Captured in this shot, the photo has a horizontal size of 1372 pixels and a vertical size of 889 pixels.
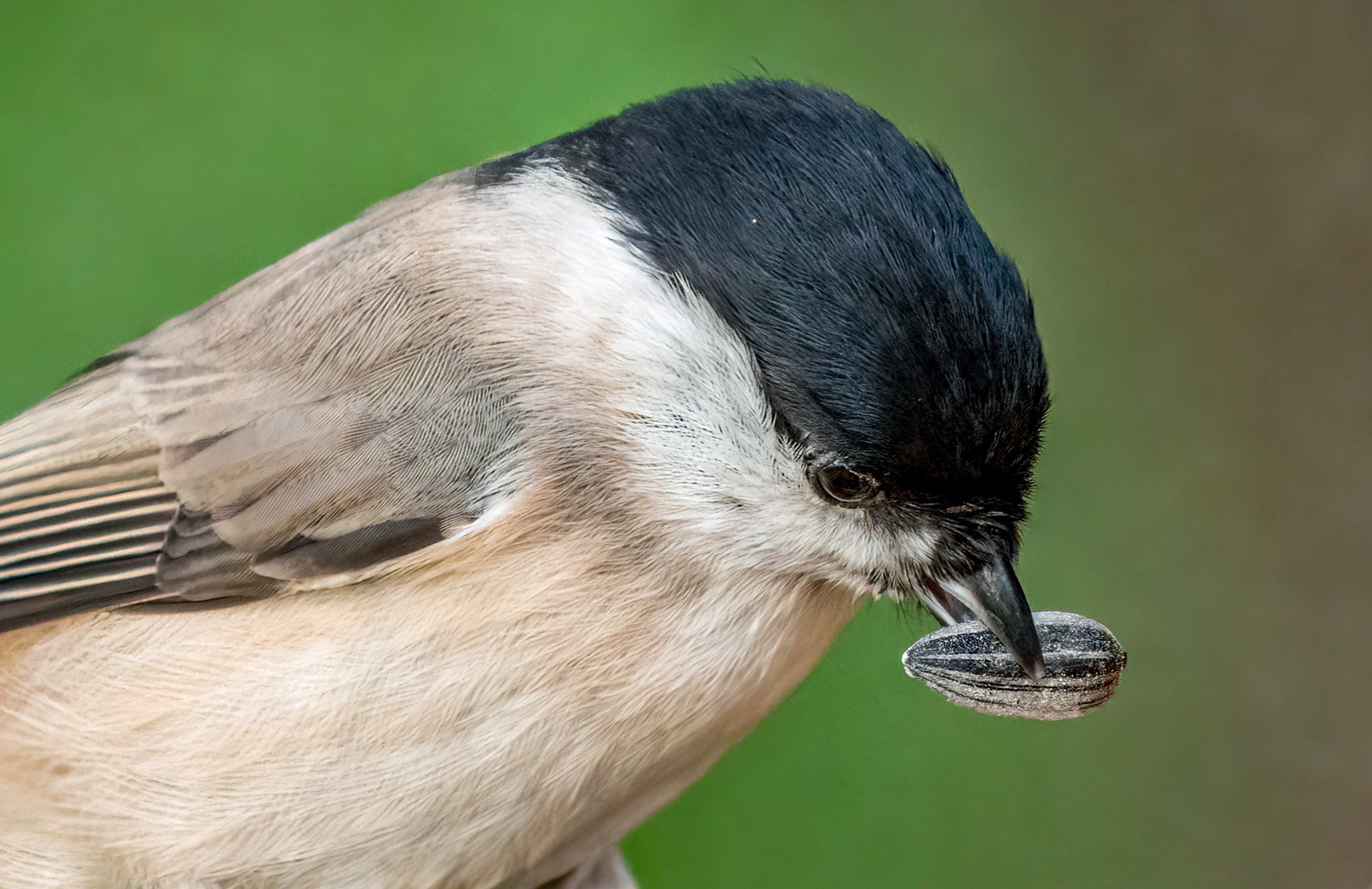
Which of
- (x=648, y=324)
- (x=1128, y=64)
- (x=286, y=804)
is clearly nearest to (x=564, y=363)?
(x=648, y=324)

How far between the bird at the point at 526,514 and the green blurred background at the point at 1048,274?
17.2 inches

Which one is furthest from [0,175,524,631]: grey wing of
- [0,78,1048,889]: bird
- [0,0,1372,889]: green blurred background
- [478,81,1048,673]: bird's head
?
[0,0,1372,889]: green blurred background

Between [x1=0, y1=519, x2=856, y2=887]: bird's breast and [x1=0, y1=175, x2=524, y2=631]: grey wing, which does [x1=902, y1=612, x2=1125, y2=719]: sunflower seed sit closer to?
[x1=0, y1=519, x2=856, y2=887]: bird's breast

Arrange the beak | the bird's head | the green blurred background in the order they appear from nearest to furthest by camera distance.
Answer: the bird's head
the beak
the green blurred background

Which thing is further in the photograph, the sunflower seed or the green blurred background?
the green blurred background

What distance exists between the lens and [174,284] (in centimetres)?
149

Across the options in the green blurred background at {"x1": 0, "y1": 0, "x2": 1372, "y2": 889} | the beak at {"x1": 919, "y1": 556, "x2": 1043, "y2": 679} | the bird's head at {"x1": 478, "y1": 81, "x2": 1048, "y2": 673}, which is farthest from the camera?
the green blurred background at {"x1": 0, "y1": 0, "x2": 1372, "y2": 889}

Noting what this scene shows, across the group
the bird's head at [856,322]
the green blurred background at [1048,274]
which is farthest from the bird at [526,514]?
the green blurred background at [1048,274]

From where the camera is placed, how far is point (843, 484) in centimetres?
86

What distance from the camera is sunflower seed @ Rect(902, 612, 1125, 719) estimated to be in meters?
0.94

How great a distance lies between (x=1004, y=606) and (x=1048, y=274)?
801 mm

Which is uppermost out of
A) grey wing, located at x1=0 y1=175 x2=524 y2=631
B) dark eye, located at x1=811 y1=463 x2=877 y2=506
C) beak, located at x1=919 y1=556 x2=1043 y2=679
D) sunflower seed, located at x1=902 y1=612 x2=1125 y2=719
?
grey wing, located at x1=0 y1=175 x2=524 y2=631

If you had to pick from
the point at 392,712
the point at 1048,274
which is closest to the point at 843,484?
the point at 392,712

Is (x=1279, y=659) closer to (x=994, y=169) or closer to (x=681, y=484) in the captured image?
(x=994, y=169)
